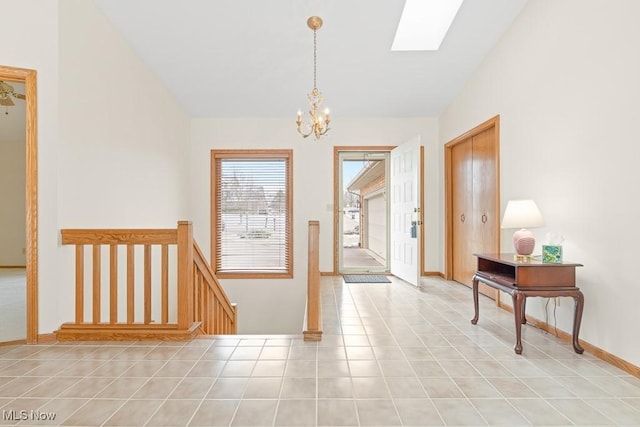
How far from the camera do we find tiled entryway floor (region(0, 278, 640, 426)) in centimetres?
168

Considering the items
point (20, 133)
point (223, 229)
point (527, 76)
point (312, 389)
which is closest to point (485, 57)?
point (527, 76)

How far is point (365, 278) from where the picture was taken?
5.03 metres

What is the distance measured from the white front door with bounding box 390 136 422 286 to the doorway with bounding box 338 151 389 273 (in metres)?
0.31

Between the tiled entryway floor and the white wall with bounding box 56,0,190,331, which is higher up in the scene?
the white wall with bounding box 56,0,190,331

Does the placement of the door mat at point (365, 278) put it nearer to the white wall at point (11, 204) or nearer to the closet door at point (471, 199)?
the closet door at point (471, 199)

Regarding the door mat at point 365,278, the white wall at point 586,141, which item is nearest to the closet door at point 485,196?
the white wall at point 586,141

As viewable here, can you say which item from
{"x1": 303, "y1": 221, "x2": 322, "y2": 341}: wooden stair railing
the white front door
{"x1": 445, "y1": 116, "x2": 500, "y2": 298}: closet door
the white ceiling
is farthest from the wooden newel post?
{"x1": 445, "y1": 116, "x2": 500, "y2": 298}: closet door

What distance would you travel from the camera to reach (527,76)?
10.4 ft

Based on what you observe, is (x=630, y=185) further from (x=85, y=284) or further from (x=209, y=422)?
(x=85, y=284)

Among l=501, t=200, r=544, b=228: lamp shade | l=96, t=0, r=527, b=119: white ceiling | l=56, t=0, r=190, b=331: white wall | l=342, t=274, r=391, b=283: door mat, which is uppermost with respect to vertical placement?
l=96, t=0, r=527, b=119: white ceiling

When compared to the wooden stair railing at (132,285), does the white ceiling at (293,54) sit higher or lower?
higher

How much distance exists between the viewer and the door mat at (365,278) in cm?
485

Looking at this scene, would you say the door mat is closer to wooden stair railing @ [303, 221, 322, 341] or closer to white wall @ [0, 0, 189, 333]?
wooden stair railing @ [303, 221, 322, 341]

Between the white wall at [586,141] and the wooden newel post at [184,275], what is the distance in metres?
3.10
